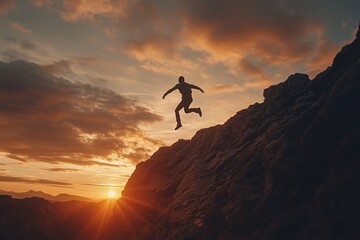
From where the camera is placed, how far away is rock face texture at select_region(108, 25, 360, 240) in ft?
37.7

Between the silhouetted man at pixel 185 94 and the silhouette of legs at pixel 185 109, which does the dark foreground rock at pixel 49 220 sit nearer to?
the silhouette of legs at pixel 185 109

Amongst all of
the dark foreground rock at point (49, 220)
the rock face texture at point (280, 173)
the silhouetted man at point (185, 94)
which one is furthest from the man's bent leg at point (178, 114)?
the dark foreground rock at point (49, 220)

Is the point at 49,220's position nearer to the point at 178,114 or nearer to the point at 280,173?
the point at 178,114

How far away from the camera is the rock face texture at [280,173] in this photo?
1149 centimetres

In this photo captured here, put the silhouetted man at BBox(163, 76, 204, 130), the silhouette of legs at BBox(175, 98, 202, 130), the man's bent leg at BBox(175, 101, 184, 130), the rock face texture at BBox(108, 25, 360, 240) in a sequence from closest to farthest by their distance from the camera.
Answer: the rock face texture at BBox(108, 25, 360, 240) < the silhouetted man at BBox(163, 76, 204, 130) < the silhouette of legs at BBox(175, 98, 202, 130) < the man's bent leg at BBox(175, 101, 184, 130)

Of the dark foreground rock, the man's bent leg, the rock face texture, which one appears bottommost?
the dark foreground rock

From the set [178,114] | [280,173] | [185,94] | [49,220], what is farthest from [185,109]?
[49,220]

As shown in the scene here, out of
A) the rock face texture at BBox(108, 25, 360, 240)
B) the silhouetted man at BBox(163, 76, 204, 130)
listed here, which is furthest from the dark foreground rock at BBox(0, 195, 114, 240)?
the silhouetted man at BBox(163, 76, 204, 130)

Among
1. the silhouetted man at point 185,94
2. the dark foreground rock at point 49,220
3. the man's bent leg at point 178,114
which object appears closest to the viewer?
the silhouetted man at point 185,94

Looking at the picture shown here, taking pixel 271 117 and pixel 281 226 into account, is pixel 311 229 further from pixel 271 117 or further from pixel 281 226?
pixel 271 117

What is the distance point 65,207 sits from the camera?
3569 centimetres

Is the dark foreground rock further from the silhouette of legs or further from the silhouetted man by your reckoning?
the silhouetted man

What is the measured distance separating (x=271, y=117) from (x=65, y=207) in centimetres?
2772

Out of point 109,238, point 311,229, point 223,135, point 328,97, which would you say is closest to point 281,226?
point 311,229
